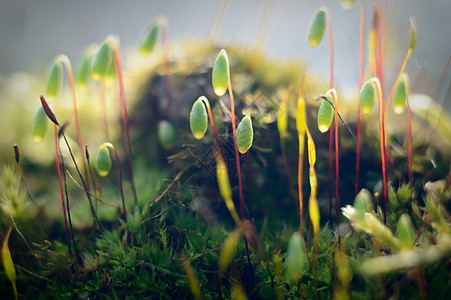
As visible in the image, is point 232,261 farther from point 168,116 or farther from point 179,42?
point 179,42

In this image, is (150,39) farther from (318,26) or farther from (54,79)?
(318,26)

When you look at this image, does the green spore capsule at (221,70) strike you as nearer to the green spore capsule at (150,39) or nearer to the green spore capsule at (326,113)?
the green spore capsule at (326,113)

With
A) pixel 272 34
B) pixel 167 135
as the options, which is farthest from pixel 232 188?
pixel 272 34

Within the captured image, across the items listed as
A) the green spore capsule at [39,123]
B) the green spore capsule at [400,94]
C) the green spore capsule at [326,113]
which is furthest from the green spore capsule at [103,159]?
the green spore capsule at [400,94]

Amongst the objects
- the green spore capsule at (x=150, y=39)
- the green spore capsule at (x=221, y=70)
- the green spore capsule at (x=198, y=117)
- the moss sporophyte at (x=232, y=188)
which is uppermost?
the green spore capsule at (x=150, y=39)

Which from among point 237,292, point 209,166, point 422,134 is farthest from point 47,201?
point 422,134

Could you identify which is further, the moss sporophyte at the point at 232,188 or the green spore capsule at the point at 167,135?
the green spore capsule at the point at 167,135

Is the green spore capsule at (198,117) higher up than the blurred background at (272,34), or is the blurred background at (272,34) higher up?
the blurred background at (272,34)

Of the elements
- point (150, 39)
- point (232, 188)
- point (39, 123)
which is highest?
point (150, 39)

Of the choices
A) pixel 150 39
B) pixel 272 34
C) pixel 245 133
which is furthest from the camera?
pixel 272 34

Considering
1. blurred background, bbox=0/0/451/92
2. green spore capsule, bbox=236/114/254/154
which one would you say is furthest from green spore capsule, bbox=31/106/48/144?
blurred background, bbox=0/0/451/92

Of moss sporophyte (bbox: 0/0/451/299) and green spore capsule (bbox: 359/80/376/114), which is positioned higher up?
green spore capsule (bbox: 359/80/376/114)

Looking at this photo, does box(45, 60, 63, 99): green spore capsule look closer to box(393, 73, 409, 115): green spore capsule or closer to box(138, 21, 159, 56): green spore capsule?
box(138, 21, 159, 56): green spore capsule
